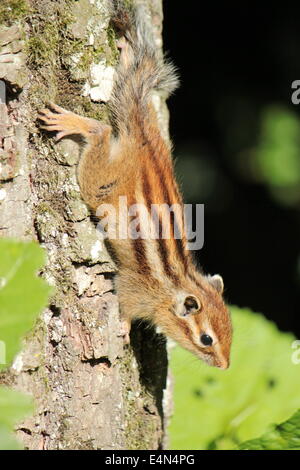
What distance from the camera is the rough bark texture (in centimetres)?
252

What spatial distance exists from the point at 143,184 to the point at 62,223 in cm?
58

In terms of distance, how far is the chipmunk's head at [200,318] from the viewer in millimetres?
3504

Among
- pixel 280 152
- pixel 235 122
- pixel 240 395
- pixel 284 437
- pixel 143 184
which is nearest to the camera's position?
pixel 284 437

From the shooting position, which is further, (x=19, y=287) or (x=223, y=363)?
(x=223, y=363)

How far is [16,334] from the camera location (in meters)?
1.05

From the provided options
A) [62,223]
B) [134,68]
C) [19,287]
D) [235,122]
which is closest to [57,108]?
[62,223]

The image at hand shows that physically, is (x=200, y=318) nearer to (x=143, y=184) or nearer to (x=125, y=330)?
(x=125, y=330)

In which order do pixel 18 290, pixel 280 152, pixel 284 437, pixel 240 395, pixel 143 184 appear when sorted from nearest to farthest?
pixel 18 290, pixel 284 437, pixel 240 395, pixel 143 184, pixel 280 152

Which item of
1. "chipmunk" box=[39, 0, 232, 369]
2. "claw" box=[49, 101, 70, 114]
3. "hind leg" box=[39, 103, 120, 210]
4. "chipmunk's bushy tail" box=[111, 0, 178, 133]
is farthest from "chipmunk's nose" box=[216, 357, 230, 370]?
"claw" box=[49, 101, 70, 114]

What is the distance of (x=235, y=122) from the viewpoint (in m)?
5.48

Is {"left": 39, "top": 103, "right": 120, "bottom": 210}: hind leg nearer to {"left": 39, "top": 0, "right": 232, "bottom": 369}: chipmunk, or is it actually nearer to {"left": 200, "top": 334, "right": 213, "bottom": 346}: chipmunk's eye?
{"left": 39, "top": 0, "right": 232, "bottom": 369}: chipmunk

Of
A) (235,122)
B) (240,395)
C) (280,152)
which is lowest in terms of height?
(240,395)

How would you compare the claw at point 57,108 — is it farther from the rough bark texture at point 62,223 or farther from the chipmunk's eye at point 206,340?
the chipmunk's eye at point 206,340
